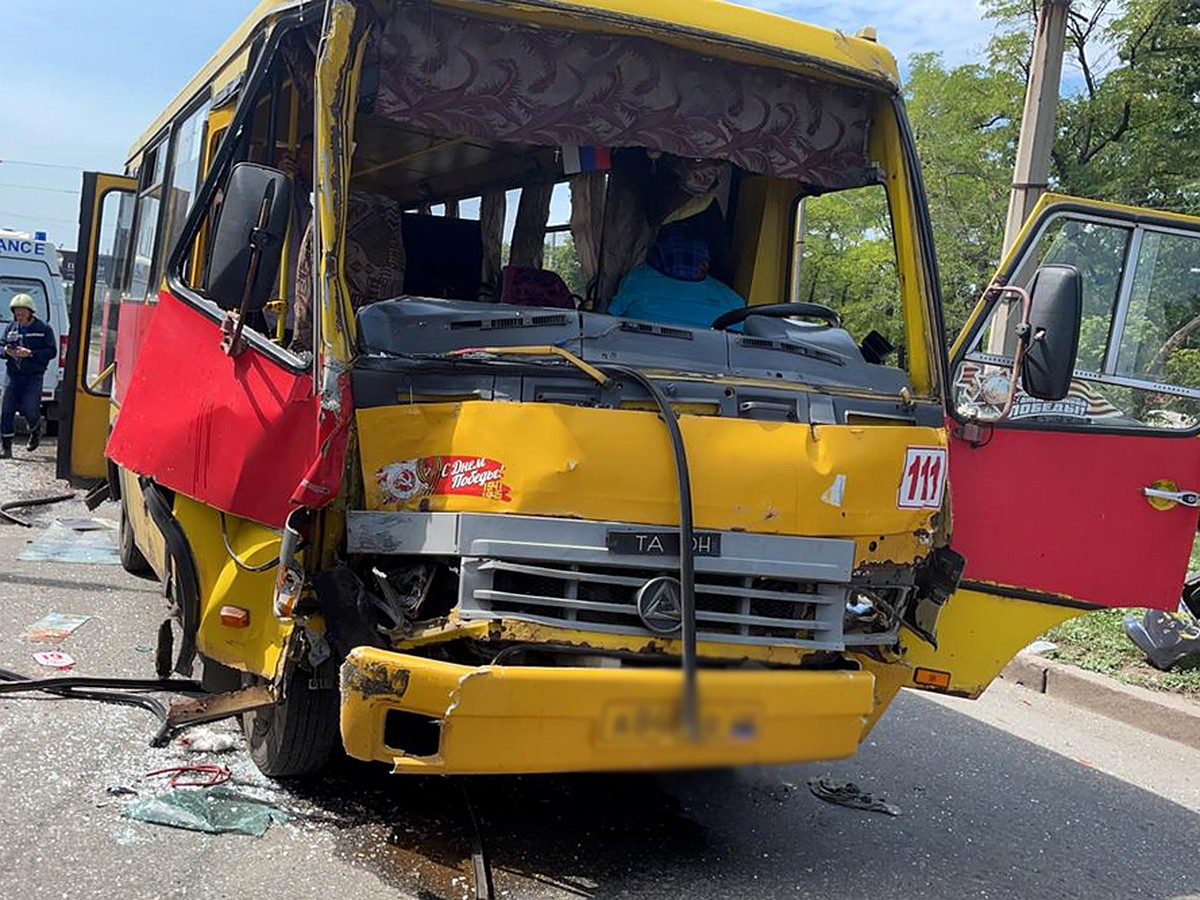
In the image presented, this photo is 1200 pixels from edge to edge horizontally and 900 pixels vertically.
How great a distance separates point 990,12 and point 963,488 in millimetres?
14418

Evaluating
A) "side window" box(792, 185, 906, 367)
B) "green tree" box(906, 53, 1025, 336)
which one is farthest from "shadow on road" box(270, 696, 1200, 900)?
"green tree" box(906, 53, 1025, 336)

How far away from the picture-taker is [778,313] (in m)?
4.34

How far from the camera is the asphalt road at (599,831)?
3.53m

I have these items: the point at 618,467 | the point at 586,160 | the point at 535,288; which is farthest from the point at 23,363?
the point at 618,467

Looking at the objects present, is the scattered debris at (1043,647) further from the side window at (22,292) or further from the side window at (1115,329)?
the side window at (22,292)

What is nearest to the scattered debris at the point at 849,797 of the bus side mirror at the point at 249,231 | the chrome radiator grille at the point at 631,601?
the chrome radiator grille at the point at 631,601

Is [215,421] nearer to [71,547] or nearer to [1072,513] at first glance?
[1072,513]

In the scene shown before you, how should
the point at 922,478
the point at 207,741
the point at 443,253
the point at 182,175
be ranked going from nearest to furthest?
the point at 922,478, the point at 207,741, the point at 443,253, the point at 182,175

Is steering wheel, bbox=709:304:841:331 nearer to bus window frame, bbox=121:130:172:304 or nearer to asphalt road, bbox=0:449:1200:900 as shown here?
asphalt road, bbox=0:449:1200:900

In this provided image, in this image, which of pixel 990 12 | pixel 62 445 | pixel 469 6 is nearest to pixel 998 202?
pixel 990 12

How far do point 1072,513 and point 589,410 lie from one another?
1.96 meters

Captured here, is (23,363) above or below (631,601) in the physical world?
below

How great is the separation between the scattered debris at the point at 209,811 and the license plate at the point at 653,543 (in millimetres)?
1635

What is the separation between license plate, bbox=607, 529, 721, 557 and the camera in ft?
10.5
